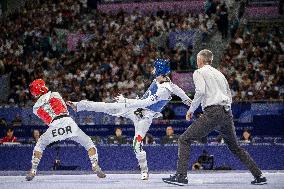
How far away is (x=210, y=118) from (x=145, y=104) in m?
1.44

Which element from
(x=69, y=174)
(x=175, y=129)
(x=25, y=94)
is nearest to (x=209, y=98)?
(x=69, y=174)

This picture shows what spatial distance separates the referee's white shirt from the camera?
7.40 metres

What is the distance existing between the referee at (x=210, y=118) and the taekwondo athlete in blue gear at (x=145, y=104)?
3.86 ft

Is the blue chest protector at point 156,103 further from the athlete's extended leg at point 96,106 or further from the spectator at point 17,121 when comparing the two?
the spectator at point 17,121

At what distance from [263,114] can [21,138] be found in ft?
22.3

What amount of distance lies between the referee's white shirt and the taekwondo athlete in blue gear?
1.19 metres

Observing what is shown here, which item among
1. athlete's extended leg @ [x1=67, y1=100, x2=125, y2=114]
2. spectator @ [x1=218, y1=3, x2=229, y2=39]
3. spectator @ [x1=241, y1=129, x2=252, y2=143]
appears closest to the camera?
athlete's extended leg @ [x1=67, y1=100, x2=125, y2=114]

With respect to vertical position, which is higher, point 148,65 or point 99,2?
point 99,2

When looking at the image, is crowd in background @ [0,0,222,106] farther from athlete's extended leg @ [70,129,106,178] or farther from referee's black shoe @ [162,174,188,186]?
referee's black shoe @ [162,174,188,186]

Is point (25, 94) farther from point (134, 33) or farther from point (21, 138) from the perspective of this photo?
point (134, 33)

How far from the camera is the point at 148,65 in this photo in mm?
18734

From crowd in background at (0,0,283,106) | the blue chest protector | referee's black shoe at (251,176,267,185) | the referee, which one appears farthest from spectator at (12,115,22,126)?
referee's black shoe at (251,176,267,185)

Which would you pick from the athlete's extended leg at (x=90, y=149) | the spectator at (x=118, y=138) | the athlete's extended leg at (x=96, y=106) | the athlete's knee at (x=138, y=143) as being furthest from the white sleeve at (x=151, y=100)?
the spectator at (x=118, y=138)

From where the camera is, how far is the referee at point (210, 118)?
7.39 m
